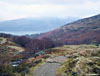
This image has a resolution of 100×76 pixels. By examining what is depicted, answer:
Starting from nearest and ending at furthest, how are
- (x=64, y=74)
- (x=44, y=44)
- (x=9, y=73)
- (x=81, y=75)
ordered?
(x=81, y=75), (x=64, y=74), (x=9, y=73), (x=44, y=44)

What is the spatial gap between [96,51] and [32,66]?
9213 millimetres

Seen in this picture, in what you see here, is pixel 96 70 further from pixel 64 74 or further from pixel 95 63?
pixel 64 74

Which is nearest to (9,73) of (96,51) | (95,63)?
(95,63)

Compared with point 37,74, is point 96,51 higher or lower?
higher

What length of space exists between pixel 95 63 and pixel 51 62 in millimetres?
7398

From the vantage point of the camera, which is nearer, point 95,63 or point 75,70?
point 75,70

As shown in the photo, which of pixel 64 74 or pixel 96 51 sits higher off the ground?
pixel 96 51

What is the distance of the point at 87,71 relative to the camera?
15.7m

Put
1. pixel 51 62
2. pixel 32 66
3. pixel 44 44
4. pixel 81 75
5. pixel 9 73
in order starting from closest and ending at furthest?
pixel 81 75
pixel 9 73
pixel 32 66
pixel 51 62
pixel 44 44

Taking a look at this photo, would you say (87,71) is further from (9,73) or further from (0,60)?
(0,60)

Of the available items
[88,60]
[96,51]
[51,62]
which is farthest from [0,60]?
[96,51]

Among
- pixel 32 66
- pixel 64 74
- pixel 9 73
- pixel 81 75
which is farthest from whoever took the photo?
pixel 32 66

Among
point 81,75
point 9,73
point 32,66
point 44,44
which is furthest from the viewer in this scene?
point 44,44

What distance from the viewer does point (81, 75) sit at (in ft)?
49.1
